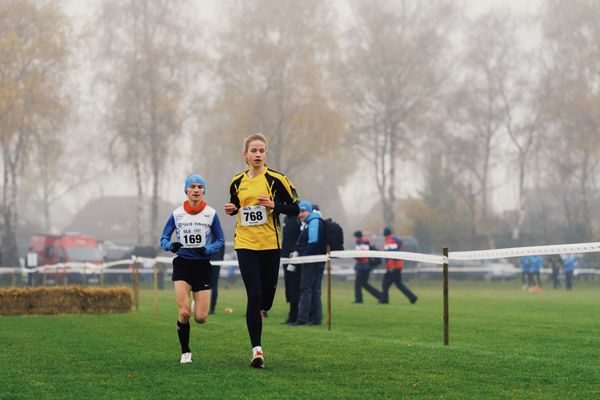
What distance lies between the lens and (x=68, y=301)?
Answer: 65.7ft

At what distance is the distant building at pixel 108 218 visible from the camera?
385ft

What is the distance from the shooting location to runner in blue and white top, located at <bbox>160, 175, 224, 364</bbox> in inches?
400

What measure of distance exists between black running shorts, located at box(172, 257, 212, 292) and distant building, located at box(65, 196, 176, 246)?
106177mm

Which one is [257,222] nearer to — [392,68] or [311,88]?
[311,88]

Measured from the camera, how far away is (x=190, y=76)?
5366 centimetres

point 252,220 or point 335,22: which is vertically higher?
point 335,22

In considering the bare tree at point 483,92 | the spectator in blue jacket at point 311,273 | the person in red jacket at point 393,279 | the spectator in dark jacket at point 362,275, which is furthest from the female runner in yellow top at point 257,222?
the bare tree at point 483,92

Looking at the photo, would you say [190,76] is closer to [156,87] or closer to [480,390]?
[156,87]

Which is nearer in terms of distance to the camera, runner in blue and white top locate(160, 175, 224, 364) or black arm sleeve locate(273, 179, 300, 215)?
black arm sleeve locate(273, 179, 300, 215)

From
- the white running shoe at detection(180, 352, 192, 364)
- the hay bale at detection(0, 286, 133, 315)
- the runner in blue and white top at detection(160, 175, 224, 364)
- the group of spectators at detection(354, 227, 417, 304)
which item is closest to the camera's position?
the white running shoe at detection(180, 352, 192, 364)

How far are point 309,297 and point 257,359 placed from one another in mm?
7217

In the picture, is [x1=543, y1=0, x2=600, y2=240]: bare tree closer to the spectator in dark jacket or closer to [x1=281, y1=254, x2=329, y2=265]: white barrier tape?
the spectator in dark jacket

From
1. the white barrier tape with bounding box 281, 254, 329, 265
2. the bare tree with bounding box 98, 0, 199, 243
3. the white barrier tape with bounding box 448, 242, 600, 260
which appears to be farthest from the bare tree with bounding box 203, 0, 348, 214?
the white barrier tape with bounding box 448, 242, 600, 260

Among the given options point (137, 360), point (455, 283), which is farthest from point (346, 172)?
point (137, 360)
